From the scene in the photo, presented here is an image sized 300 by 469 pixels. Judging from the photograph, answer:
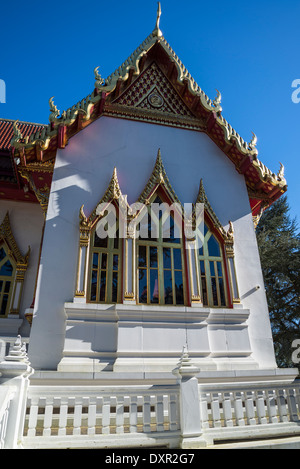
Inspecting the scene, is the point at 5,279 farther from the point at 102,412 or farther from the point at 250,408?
the point at 250,408

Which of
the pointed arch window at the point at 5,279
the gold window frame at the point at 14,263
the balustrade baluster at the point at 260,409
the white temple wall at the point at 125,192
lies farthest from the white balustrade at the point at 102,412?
the pointed arch window at the point at 5,279

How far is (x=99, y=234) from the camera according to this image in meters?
5.57

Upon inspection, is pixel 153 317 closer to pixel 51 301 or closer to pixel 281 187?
pixel 51 301

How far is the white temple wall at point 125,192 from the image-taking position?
4906 mm

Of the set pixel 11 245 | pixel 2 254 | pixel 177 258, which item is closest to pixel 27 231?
pixel 11 245

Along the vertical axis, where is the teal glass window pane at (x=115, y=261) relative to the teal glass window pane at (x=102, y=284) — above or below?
above

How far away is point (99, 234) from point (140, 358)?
205 centimetres

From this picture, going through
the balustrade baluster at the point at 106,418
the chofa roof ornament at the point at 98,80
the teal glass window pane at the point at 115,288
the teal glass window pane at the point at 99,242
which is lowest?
the balustrade baluster at the point at 106,418

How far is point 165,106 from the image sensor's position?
6.99 metres

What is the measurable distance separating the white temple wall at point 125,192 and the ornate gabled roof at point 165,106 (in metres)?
0.19

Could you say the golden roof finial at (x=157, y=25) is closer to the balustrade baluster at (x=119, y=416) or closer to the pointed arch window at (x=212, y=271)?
the pointed arch window at (x=212, y=271)

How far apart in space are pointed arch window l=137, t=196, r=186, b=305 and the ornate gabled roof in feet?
6.30
